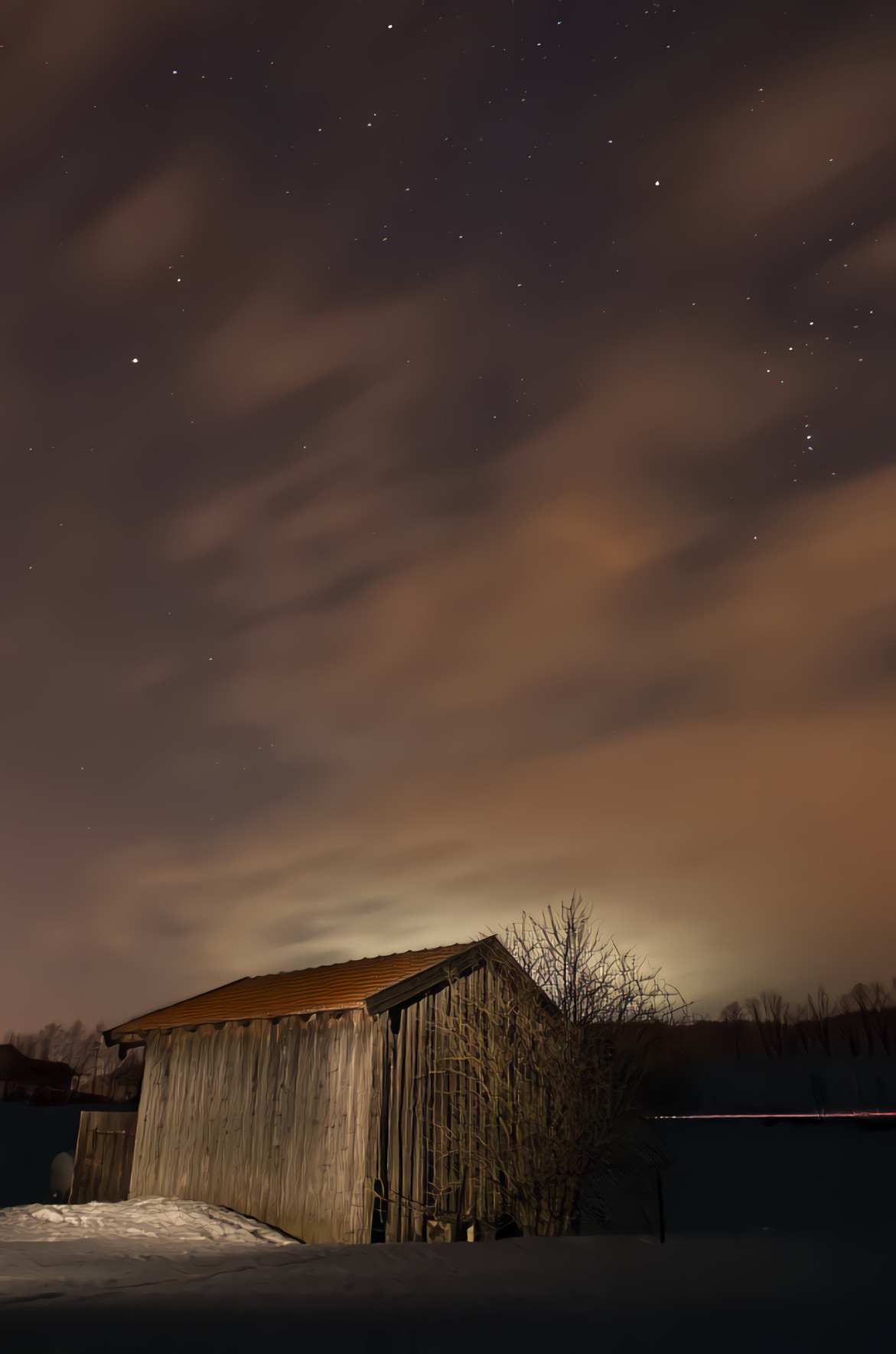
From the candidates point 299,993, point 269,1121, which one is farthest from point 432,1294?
point 299,993

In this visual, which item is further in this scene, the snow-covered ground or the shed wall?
the shed wall

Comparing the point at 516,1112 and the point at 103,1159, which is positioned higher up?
the point at 516,1112

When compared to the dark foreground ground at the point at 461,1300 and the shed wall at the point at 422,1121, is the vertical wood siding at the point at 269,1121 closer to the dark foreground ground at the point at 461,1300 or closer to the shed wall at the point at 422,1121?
the shed wall at the point at 422,1121

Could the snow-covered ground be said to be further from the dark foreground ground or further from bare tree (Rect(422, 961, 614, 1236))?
bare tree (Rect(422, 961, 614, 1236))

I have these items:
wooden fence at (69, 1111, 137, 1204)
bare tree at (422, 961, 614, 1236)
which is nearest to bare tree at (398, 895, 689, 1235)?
bare tree at (422, 961, 614, 1236)

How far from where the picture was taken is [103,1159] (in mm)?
23375

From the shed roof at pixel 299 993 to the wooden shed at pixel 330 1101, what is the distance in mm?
63

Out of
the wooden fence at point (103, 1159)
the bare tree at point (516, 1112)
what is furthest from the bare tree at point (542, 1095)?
the wooden fence at point (103, 1159)

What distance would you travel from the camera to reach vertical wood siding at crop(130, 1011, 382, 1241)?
1672cm

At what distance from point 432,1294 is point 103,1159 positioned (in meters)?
15.5

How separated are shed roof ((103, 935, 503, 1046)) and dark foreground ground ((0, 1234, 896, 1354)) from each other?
4.29 m

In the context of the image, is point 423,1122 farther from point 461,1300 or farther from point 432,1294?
point 461,1300

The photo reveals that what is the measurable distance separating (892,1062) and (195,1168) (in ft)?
269

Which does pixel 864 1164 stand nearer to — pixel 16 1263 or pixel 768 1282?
pixel 768 1282
